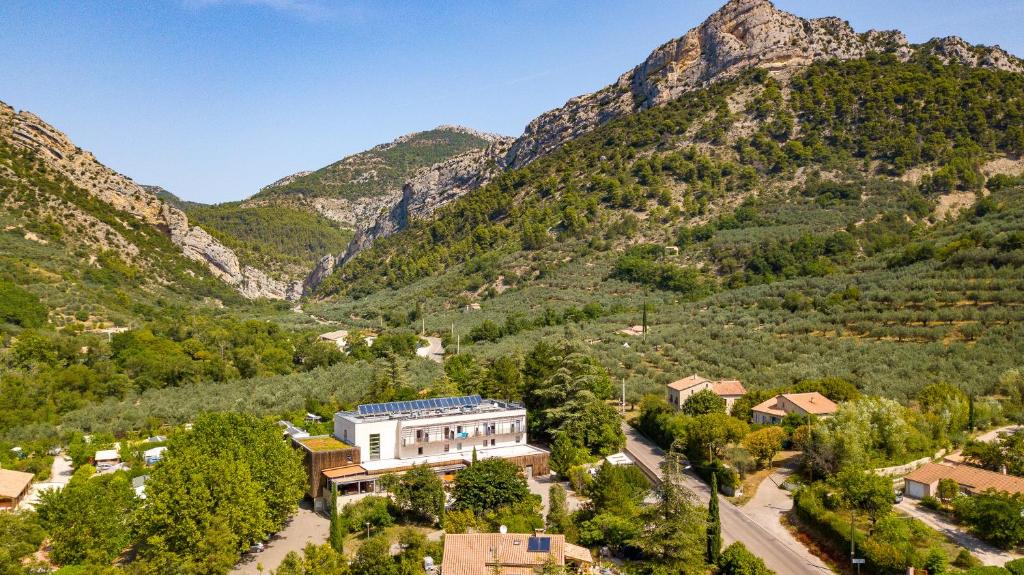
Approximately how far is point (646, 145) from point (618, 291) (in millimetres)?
34030

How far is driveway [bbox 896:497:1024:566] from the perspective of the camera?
2275cm

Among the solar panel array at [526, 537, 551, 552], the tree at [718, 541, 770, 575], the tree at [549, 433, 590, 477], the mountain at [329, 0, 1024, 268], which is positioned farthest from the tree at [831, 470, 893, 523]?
the mountain at [329, 0, 1024, 268]

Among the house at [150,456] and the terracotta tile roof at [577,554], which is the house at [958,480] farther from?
the house at [150,456]

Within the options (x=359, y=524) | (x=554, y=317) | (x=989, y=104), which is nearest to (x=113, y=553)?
(x=359, y=524)

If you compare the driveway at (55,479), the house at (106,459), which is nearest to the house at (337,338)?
the driveway at (55,479)

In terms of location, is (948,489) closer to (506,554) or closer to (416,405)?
(506,554)

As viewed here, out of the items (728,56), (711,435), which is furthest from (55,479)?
(728,56)

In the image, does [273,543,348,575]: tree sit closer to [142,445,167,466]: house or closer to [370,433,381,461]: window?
[370,433,381,461]: window

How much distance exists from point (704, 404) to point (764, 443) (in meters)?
6.17

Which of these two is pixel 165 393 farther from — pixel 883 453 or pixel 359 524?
pixel 883 453

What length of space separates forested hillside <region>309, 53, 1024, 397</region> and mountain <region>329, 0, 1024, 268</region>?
448 cm

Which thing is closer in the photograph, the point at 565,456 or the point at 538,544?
the point at 538,544

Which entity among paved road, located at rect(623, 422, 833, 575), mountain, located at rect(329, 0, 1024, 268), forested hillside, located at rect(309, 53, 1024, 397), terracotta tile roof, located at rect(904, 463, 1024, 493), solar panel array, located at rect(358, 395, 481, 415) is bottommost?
paved road, located at rect(623, 422, 833, 575)

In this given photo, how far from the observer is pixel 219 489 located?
1021 inches
